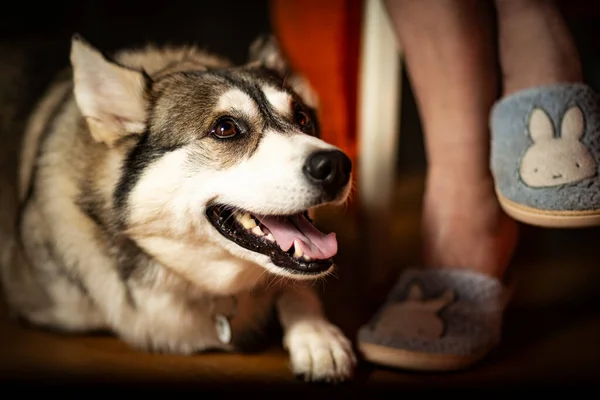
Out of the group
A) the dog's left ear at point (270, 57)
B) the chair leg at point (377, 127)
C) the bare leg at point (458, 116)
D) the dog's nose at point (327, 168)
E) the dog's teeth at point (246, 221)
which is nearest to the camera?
the dog's nose at point (327, 168)

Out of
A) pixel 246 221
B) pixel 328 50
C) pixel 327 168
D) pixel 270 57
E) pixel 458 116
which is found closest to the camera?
pixel 327 168

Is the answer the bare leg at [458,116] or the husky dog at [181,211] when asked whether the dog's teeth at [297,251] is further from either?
the bare leg at [458,116]

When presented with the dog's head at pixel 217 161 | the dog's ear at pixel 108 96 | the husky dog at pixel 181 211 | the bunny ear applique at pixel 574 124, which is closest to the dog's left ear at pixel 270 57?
the husky dog at pixel 181 211

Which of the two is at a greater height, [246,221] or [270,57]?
[270,57]

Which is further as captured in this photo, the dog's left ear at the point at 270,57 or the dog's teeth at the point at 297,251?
the dog's left ear at the point at 270,57

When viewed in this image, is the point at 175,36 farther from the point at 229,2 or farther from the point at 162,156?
the point at 162,156

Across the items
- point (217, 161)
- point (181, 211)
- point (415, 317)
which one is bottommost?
point (415, 317)

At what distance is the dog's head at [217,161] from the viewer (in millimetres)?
986

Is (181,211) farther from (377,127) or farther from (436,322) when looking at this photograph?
(377,127)

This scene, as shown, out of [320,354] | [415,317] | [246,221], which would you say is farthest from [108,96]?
[415,317]

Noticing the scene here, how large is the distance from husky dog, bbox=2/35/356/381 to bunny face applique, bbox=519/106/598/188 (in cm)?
35

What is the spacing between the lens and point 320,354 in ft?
3.54

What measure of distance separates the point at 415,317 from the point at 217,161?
1.63 feet

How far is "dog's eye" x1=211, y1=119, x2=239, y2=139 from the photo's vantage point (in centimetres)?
108
